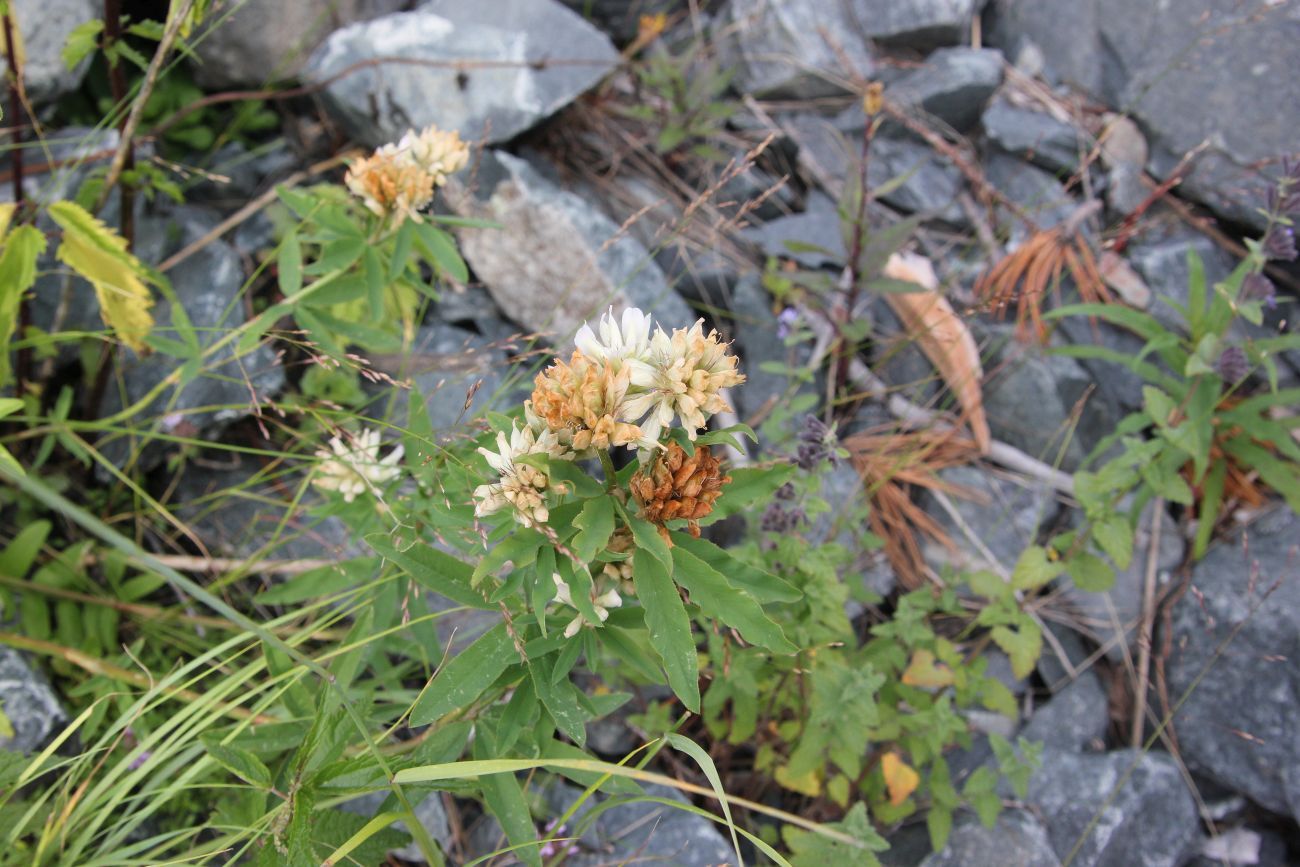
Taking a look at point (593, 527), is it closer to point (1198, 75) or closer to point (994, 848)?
point (994, 848)

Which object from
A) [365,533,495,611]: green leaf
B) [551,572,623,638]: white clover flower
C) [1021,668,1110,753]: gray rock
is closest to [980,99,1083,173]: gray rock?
[1021,668,1110,753]: gray rock

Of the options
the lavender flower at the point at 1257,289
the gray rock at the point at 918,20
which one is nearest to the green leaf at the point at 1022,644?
the lavender flower at the point at 1257,289

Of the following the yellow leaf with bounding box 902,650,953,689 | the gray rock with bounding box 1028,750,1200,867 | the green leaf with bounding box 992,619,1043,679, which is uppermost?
the green leaf with bounding box 992,619,1043,679

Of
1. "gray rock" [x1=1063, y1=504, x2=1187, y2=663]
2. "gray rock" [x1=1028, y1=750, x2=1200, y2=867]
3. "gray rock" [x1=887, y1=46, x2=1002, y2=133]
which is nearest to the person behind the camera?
"gray rock" [x1=1028, y1=750, x2=1200, y2=867]

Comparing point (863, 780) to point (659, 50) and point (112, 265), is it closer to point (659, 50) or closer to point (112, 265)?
point (112, 265)

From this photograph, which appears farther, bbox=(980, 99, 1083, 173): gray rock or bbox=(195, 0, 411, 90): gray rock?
bbox=(980, 99, 1083, 173): gray rock

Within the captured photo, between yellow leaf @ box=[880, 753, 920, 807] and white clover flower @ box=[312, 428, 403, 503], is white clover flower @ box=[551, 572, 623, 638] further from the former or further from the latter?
yellow leaf @ box=[880, 753, 920, 807]

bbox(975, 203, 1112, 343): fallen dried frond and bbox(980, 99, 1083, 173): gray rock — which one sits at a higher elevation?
bbox(980, 99, 1083, 173): gray rock

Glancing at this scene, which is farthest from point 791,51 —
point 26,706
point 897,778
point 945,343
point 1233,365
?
point 26,706
